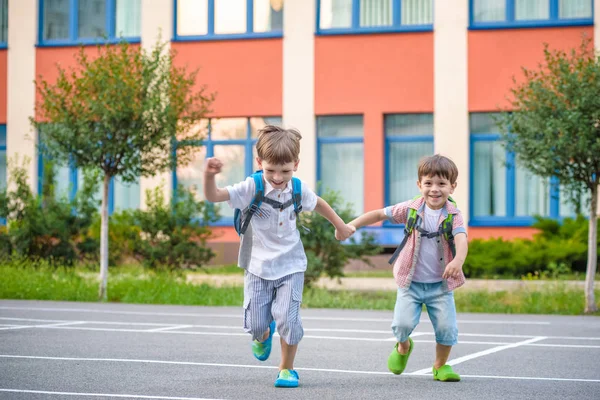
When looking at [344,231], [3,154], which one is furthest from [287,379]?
[3,154]

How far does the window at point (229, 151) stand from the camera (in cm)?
2602

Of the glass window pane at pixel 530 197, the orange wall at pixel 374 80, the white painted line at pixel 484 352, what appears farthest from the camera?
the glass window pane at pixel 530 197

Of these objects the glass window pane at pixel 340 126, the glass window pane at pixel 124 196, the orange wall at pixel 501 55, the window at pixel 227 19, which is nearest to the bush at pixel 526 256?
the orange wall at pixel 501 55

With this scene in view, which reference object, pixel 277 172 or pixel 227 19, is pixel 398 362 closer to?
pixel 277 172

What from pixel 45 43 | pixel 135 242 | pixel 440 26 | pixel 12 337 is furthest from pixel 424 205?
pixel 45 43

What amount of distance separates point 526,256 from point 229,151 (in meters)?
8.27

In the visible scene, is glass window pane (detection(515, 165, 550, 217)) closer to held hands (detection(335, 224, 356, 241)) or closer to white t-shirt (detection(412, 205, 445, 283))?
white t-shirt (detection(412, 205, 445, 283))

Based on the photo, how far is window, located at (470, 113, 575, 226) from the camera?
81.0 ft

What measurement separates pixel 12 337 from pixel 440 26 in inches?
616

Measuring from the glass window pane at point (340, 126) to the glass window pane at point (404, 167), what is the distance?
0.89 metres

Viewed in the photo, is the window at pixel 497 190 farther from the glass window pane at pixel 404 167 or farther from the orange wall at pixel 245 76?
the orange wall at pixel 245 76

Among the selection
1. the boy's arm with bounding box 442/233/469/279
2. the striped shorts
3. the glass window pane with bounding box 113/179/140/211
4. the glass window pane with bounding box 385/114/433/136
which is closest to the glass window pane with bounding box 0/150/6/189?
the glass window pane with bounding box 113/179/140/211

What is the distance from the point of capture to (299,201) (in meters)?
7.56

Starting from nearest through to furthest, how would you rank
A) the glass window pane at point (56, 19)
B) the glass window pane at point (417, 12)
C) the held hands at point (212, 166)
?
the held hands at point (212, 166), the glass window pane at point (417, 12), the glass window pane at point (56, 19)
